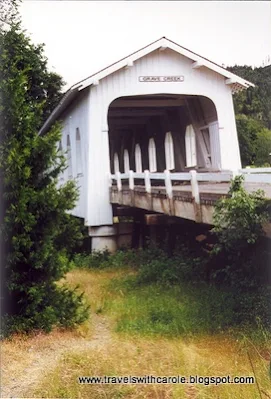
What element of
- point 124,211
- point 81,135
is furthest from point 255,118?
point 124,211

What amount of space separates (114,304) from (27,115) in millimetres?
1987

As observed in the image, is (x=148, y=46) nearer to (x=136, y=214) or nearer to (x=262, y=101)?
(x=262, y=101)

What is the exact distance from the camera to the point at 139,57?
19.5ft

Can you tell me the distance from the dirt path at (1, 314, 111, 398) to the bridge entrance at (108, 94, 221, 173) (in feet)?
7.79

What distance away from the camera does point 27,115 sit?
426 cm

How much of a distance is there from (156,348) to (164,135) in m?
3.71

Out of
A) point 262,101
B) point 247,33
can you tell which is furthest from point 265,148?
point 247,33

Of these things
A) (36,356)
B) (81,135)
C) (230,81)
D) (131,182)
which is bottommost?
(36,356)

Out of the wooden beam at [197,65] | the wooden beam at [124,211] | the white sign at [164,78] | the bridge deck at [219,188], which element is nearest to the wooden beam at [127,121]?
the wooden beam at [124,211]

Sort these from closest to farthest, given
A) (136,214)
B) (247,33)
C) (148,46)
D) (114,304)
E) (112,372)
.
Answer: (112,372) → (247,33) → (114,304) → (148,46) → (136,214)

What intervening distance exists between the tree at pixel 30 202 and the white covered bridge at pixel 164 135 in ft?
1.74

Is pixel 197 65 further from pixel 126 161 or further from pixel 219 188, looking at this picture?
pixel 126 161

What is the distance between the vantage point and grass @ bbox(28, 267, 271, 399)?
3.35 metres

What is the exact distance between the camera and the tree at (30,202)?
13.6ft
